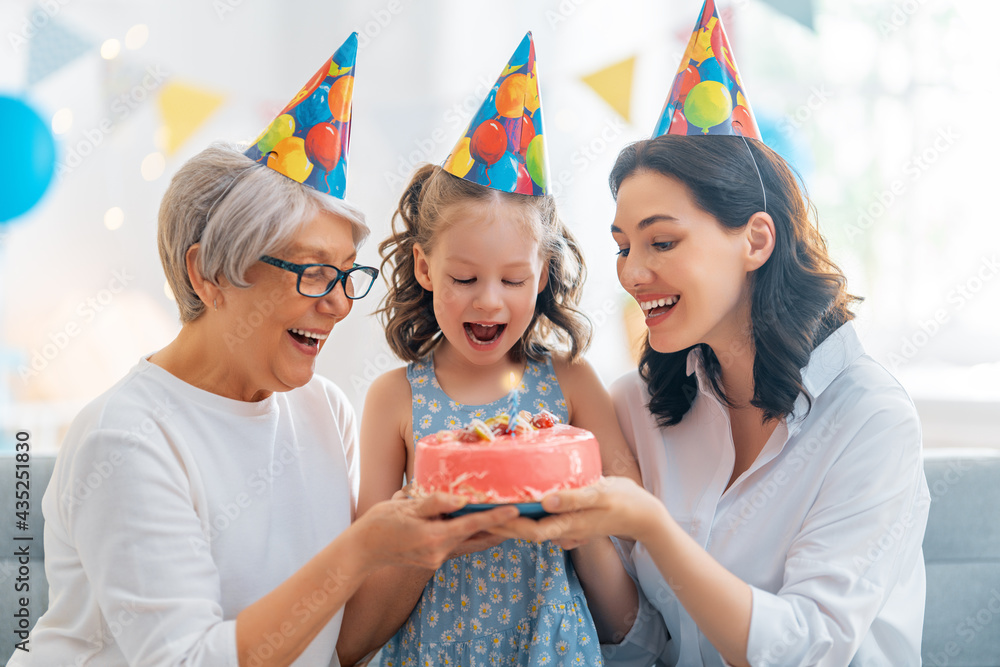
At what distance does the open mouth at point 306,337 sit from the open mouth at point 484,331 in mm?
337

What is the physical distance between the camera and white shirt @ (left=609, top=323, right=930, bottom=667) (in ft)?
4.59

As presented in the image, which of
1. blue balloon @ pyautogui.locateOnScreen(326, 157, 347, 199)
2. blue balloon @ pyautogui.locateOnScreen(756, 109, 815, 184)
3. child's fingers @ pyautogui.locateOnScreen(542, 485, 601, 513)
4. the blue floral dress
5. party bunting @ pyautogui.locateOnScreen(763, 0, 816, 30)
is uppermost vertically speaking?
party bunting @ pyautogui.locateOnScreen(763, 0, 816, 30)

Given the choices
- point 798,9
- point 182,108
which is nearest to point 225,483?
point 182,108

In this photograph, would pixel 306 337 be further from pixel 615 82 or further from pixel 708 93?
pixel 615 82

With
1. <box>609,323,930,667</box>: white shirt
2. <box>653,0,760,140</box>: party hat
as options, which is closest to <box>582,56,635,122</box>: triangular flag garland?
<box>653,0,760,140</box>: party hat

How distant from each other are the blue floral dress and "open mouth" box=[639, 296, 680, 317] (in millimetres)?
565

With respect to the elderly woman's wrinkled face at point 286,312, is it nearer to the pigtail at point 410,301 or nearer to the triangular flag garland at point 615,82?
the pigtail at point 410,301

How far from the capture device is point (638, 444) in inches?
74.7

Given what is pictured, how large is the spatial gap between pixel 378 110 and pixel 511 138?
1.45 m

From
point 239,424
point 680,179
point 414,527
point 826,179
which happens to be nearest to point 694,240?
point 680,179

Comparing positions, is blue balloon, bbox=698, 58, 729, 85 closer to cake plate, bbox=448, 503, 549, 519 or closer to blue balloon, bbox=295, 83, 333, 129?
blue balloon, bbox=295, 83, 333, 129

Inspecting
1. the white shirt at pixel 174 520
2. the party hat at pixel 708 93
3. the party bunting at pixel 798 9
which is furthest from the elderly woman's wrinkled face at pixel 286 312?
the party bunting at pixel 798 9

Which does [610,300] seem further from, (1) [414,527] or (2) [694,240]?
(1) [414,527]

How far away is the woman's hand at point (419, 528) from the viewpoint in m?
1.20
